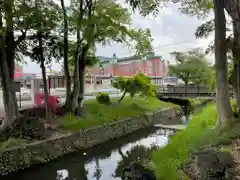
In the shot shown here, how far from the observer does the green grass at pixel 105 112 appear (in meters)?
10.4

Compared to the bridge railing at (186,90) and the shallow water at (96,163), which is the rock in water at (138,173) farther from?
the bridge railing at (186,90)

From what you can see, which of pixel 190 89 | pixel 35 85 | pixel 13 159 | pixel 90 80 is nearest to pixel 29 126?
pixel 13 159

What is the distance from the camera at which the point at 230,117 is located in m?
6.62

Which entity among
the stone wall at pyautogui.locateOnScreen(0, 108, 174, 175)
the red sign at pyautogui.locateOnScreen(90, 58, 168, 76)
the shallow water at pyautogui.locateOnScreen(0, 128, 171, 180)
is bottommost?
the shallow water at pyautogui.locateOnScreen(0, 128, 171, 180)

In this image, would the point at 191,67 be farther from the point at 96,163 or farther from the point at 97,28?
the point at 96,163

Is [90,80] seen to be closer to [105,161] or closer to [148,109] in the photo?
[148,109]

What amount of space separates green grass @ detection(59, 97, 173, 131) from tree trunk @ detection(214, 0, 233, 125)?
5.41 meters

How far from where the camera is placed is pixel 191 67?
1059 inches

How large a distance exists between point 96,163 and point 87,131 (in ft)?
6.15

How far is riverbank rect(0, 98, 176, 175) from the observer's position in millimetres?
7539

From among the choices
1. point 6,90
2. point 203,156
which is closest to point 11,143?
point 6,90

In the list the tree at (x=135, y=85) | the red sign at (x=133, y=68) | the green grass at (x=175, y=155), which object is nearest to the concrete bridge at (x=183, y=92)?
the red sign at (x=133, y=68)

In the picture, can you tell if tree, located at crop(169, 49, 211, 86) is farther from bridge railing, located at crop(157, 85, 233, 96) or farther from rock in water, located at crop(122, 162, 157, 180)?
rock in water, located at crop(122, 162, 157, 180)

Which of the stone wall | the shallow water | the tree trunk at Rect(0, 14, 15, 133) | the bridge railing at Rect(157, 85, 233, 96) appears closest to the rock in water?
the shallow water
